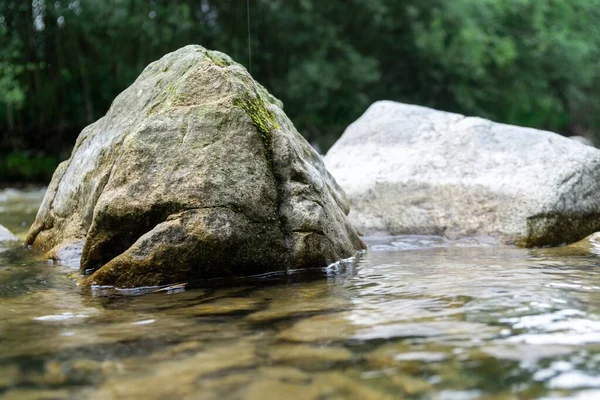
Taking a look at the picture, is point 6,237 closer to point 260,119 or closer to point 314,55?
point 260,119

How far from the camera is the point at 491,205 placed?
18.8 ft

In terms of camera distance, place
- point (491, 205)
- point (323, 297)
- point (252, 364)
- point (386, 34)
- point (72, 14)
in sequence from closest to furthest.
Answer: point (252, 364)
point (323, 297)
point (491, 205)
point (72, 14)
point (386, 34)

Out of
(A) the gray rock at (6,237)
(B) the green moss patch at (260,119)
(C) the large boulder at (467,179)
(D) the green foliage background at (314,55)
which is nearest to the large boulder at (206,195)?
(B) the green moss patch at (260,119)

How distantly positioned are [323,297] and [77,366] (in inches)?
53.8

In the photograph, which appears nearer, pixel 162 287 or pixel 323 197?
pixel 162 287

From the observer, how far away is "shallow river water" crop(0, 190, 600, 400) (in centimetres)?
202

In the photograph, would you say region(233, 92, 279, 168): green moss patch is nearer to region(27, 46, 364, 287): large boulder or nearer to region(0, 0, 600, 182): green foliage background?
region(27, 46, 364, 287): large boulder

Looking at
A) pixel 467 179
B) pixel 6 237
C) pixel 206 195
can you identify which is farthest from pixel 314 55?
pixel 206 195

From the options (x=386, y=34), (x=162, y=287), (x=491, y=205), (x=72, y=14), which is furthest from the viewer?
(x=386, y=34)

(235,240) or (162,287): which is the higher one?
(235,240)

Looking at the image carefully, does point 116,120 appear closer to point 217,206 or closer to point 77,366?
point 217,206

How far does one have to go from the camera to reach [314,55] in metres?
23.8

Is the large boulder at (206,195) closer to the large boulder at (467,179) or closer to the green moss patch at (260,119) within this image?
the green moss patch at (260,119)

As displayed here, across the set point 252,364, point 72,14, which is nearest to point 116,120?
point 252,364
